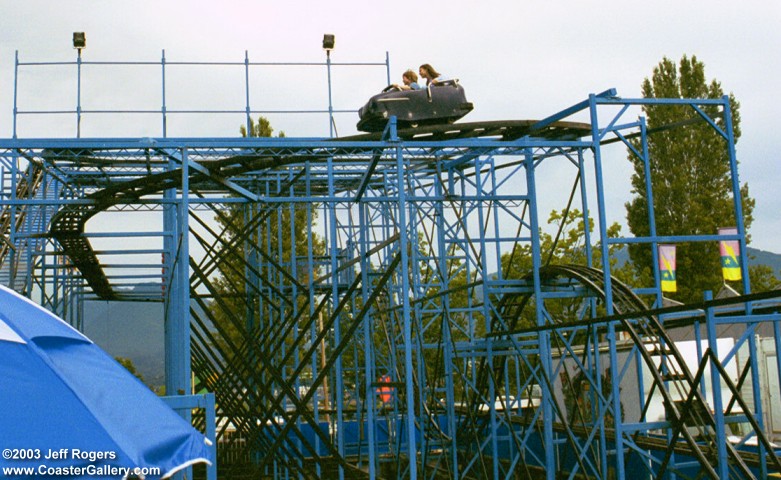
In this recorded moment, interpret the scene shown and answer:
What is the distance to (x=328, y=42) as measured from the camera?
22188 mm

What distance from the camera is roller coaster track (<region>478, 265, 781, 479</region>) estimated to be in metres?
11.5

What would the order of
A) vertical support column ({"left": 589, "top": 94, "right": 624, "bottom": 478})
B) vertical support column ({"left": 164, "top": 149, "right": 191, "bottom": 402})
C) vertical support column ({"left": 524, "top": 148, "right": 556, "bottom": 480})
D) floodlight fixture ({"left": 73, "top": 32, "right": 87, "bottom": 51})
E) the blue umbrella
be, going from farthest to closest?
1. floodlight fixture ({"left": 73, "top": 32, "right": 87, "bottom": 51})
2. vertical support column ({"left": 524, "top": 148, "right": 556, "bottom": 480})
3. vertical support column ({"left": 164, "top": 149, "right": 191, "bottom": 402})
4. vertical support column ({"left": 589, "top": 94, "right": 624, "bottom": 478})
5. the blue umbrella

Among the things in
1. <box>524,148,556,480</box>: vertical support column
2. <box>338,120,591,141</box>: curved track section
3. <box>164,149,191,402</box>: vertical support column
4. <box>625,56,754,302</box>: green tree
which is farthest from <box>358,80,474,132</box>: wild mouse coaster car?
<box>625,56,754,302</box>: green tree

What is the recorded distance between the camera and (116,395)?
17.6 ft

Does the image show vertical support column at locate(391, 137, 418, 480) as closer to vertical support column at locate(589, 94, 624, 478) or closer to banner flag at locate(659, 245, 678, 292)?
vertical support column at locate(589, 94, 624, 478)

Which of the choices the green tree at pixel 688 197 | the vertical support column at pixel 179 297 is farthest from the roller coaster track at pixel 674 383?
the green tree at pixel 688 197

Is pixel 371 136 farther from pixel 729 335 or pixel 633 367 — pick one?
pixel 729 335

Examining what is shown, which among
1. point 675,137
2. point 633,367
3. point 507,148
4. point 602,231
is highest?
point 675,137

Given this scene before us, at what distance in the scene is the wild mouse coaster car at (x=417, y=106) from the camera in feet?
52.0

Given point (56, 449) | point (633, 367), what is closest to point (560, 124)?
point (633, 367)

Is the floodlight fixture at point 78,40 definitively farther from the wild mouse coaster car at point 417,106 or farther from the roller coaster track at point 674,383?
the roller coaster track at point 674,383

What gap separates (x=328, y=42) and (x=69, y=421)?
1792 cm

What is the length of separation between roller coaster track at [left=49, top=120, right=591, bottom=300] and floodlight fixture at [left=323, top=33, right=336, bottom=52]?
4.46 m

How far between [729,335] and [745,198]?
21.7m
